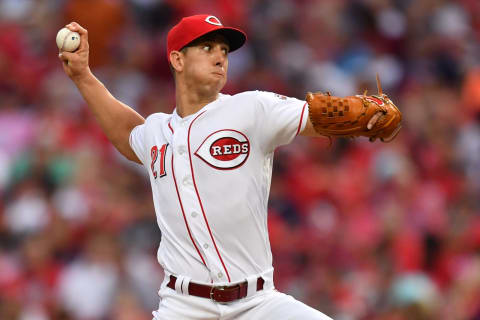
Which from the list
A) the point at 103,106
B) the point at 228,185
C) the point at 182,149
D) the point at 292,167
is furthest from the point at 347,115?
the point at 292,167

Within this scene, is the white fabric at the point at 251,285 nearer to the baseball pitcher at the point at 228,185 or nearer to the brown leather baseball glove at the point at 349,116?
the baseball pitcher at the point at 228,185

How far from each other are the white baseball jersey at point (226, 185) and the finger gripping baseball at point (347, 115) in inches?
2.4

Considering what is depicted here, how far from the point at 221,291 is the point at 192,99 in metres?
0.90

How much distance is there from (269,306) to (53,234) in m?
4.01

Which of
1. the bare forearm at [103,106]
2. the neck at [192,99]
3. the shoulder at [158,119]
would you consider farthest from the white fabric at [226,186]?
the bare forearm at [103,106]

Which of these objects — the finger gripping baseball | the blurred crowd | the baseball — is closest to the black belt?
the finger gripping baseball

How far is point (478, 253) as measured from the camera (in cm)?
718

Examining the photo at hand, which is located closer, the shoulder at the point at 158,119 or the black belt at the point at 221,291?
the black belt at the point at 221,291

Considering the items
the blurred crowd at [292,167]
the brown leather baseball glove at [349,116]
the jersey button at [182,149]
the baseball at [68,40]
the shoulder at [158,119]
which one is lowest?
the blurred crowd at [292,167]

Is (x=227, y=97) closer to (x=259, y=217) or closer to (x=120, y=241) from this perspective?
(x=259, y=217)

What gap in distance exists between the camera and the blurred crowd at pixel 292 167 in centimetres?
712

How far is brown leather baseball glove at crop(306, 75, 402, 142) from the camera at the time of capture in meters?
3.94

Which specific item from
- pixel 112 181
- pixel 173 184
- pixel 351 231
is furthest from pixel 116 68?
pixel 173 184

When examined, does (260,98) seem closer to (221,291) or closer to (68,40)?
(221,291)
